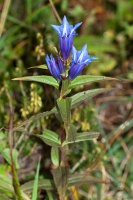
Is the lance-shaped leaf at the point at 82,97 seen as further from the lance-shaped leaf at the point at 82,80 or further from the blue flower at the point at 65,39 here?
the blue flower at the point at 65,39

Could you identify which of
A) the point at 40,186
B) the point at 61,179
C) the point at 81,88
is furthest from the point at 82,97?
the point at 81,88

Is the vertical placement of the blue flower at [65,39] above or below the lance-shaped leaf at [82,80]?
above

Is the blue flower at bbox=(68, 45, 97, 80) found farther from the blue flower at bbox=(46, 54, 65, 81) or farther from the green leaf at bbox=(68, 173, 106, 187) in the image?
the green leaf at bbox=(68, 173, 106, 187)

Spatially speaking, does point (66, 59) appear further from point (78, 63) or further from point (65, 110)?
point (65, 110)

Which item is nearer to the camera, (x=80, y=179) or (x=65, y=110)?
(x=65, y=110)

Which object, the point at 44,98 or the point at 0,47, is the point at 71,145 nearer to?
the point at 44,98

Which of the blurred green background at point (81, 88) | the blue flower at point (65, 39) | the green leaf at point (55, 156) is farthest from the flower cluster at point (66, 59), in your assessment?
the green leaf at point (55, 156)

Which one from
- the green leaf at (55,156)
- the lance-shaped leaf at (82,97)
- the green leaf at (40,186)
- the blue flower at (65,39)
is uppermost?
the blue flower at (65,39)

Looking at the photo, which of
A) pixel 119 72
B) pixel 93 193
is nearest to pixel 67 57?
pixel 93 193
